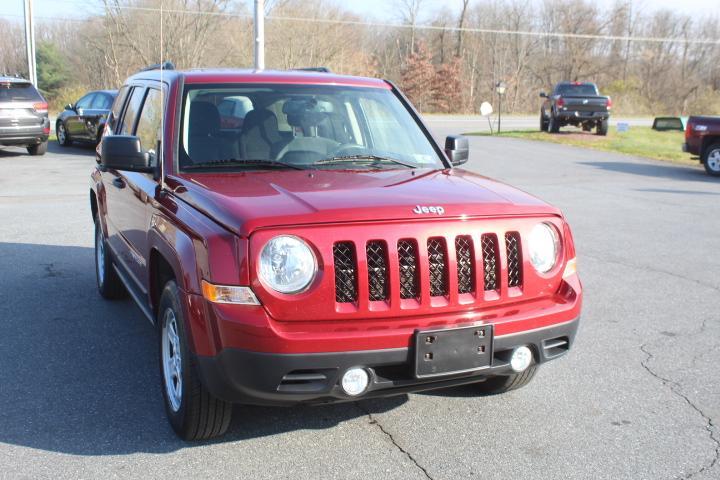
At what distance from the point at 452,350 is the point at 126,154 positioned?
2.18 m

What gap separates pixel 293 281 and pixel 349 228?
330 mm

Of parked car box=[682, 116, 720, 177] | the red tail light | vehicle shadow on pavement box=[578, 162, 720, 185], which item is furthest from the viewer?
the red tail light

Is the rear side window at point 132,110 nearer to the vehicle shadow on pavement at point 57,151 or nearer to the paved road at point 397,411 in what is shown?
the paved road at point 397,411

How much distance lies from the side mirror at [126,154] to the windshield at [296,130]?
0.22 metres

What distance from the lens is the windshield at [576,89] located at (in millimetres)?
28859

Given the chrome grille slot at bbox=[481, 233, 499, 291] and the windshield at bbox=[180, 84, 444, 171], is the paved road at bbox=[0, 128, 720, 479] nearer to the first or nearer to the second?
the chrome grille slot at bbox=[481, 233, 499, 291]

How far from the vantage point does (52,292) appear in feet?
21.3

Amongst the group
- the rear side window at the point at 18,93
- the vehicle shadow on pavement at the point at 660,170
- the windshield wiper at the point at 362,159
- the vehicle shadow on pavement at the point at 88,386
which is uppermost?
the rear side window at the point at 18,93

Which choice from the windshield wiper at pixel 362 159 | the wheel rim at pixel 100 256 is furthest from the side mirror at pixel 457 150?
the wheel rim at pixel 100 256

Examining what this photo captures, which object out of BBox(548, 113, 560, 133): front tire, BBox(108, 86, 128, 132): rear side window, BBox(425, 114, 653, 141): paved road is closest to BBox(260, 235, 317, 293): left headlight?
BBox(108, 86, 128, 132): rear side window

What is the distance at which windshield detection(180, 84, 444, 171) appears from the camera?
14.2ft

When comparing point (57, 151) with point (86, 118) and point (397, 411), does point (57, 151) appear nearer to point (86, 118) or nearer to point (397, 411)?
point (86, 118)

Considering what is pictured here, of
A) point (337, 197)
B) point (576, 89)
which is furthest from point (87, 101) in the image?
point (337, 197)

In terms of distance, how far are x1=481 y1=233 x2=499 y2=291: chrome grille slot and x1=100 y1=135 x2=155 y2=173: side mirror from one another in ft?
6.53
